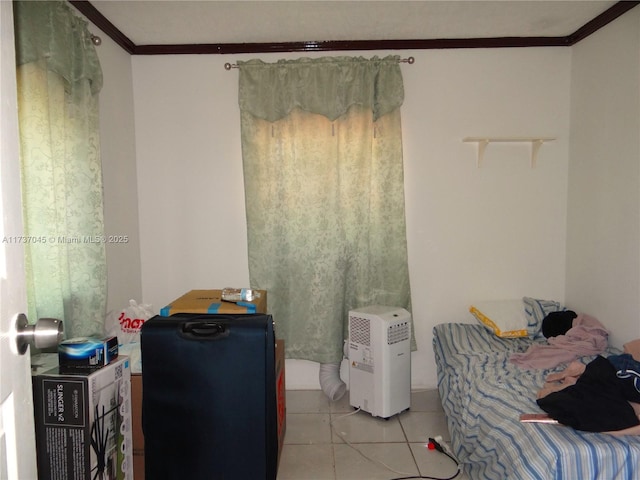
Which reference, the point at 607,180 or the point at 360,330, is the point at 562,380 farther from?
the point at 607,180

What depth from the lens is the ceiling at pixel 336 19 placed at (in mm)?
2529

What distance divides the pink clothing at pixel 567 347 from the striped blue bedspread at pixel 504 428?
0.06 m

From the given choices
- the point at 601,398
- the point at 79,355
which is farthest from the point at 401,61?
the point at 79,355

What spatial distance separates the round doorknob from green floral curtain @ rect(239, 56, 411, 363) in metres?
2.26

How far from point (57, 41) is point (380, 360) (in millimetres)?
2400

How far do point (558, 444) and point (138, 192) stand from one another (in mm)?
2934

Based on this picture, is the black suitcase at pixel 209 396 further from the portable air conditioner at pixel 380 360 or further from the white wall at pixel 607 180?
the white wall at pixel 607 180

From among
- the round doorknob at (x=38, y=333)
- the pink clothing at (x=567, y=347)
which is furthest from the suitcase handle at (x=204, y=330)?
the pink clothing at (x=567, y=347)

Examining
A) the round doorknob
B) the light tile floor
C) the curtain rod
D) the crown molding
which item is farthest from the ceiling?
the light tile floor

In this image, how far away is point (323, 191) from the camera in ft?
10.1

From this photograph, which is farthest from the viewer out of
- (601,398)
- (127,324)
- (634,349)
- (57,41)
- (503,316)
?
(503,316)

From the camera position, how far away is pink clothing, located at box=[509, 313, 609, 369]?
2484mm

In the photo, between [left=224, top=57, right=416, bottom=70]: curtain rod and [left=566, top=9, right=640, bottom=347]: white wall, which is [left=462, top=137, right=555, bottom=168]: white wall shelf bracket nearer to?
[left=566, top=9, right=640, bottom=347]: white wall

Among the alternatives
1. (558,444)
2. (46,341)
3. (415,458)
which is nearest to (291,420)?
(415,458)
